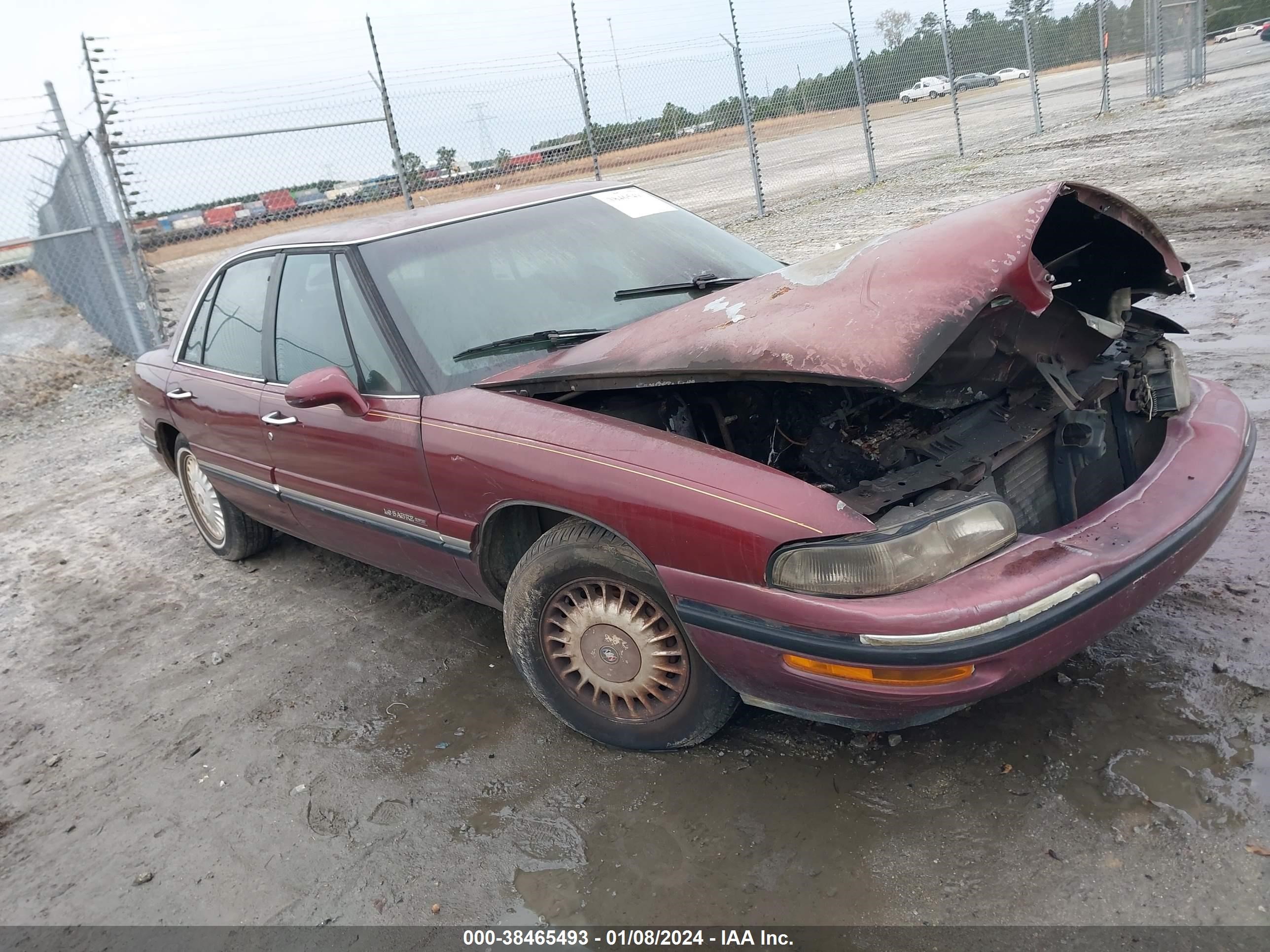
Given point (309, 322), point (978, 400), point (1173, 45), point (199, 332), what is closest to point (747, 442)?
point (978, 400)

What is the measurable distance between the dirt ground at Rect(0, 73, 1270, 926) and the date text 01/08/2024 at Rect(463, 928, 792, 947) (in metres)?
0.03

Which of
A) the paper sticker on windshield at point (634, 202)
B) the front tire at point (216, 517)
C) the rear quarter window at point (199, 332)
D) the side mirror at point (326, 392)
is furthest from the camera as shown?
the front tire at point (216, 517)

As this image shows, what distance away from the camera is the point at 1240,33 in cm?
3297

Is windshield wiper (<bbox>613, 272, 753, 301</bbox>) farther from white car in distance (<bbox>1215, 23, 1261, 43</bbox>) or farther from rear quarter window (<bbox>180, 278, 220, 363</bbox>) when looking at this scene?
white car in distance (<bbox>1215, 23, 1261, 43</bbox>)

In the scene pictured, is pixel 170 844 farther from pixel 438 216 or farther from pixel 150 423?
pixel 150 423

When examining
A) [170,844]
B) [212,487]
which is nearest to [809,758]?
[170,844]

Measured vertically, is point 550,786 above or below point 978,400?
below

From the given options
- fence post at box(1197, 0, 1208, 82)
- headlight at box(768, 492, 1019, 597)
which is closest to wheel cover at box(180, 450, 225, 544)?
headlight at box(768, 492, 1019, 597)

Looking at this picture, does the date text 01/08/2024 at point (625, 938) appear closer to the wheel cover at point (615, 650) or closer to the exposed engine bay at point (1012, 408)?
the wheel cover at point (615, 650)

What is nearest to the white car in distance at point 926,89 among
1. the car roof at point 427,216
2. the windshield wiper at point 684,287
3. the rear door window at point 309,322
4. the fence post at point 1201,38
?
the fence post at point 1201,38

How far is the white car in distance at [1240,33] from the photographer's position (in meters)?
32.6

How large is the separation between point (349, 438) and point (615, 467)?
1.27 meters

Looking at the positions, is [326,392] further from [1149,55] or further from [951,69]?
[1149,55]

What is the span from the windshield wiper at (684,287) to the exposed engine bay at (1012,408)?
2.38ft
